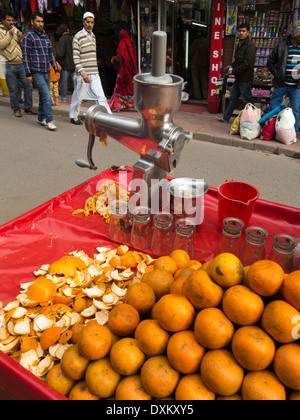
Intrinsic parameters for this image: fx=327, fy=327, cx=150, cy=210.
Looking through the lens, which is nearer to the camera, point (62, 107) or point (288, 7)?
point (288, 7)

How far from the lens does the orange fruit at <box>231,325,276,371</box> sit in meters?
0.93

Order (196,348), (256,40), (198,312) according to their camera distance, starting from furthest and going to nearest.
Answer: (256,40)
(198,312)
(196,348)

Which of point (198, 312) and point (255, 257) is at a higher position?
point (198, 312)

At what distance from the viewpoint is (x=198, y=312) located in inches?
43.9

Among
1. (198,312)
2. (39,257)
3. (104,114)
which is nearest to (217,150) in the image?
(104,114)

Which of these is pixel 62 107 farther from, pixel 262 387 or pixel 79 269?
pixel 262 387

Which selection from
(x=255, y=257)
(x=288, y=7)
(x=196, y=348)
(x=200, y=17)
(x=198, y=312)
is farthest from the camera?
(x=200, y=17)

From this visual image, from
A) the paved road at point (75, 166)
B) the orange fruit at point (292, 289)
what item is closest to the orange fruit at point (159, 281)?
the orange fruit at point (292, 289)

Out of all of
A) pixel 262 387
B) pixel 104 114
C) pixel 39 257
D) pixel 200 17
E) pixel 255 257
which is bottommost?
pixel 39 257

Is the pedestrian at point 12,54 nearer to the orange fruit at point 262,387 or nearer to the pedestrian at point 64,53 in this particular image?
the pedestrian at point 64,53

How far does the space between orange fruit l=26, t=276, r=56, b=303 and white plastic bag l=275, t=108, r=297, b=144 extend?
5092mm

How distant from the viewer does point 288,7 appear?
655 cm

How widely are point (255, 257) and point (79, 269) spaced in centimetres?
90

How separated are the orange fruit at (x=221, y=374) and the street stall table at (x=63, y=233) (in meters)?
0.86
